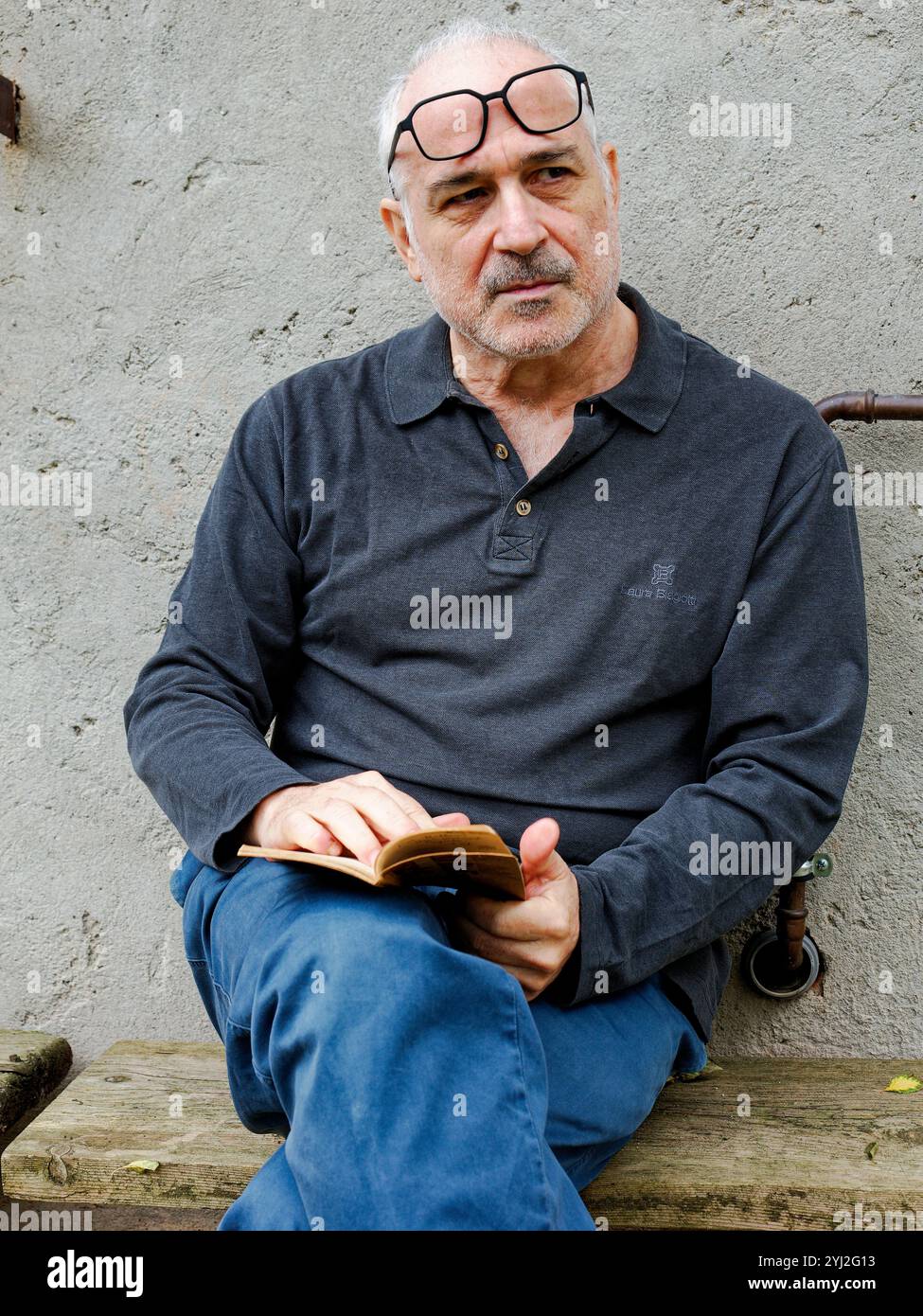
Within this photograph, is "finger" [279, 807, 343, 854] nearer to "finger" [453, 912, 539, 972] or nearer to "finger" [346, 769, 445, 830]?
"finger" [346, 769, 445, 830]

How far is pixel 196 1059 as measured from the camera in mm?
2361

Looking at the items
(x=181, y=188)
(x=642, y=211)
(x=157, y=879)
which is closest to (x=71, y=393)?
(x=181, y=188)

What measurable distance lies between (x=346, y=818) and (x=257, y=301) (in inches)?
50.3

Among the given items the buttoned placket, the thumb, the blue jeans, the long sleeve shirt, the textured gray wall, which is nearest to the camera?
the blue jeans

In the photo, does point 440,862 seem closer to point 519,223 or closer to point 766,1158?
point 766,1158

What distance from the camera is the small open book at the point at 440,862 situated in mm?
1362

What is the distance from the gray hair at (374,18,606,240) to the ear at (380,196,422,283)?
44mm

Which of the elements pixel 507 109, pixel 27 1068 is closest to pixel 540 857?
pixel 507 109

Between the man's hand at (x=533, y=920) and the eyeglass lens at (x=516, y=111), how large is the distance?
1077 millimetres

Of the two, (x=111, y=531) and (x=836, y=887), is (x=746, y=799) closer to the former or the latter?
(x=836, y=887)

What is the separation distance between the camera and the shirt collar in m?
2.02

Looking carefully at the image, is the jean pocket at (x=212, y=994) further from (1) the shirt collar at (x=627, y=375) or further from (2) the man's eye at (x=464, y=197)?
(2) the man's eye at (x=464, y=197)

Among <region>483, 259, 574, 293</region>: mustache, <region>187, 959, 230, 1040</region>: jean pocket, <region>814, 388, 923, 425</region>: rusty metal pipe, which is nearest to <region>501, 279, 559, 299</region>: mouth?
<region>483, 259, 574, 293</region>: mustache
